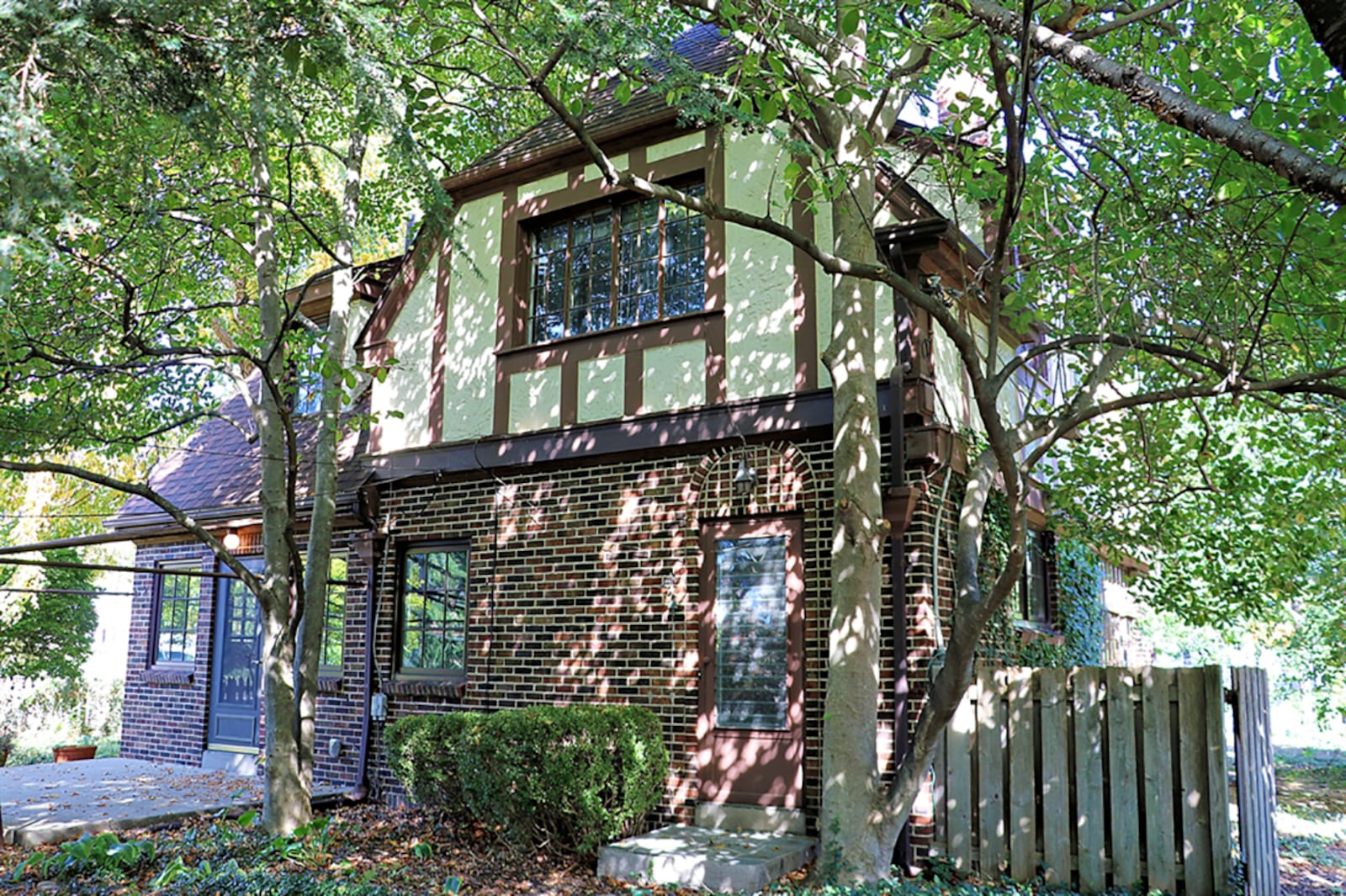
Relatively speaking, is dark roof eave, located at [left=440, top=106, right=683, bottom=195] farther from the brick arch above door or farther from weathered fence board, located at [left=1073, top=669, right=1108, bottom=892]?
weathered fence board, located at [left=1073, top=669, right=1108, bottom=892]

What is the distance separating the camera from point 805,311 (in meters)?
8.41

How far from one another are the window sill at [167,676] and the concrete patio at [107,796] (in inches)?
40.1

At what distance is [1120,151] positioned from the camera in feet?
26.2

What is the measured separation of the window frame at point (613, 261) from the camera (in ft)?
30.1

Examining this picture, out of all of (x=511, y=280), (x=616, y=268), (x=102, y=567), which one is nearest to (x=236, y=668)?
(x=102, y=567)

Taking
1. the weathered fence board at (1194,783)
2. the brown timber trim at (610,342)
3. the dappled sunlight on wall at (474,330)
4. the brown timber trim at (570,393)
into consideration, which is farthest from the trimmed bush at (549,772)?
the weathered fence board at (1194,783)

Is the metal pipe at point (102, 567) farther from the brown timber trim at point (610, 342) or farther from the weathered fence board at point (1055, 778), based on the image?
the weathered fence board at point (1055, 778)

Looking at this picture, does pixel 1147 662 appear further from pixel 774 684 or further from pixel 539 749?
→ pixel 539 749

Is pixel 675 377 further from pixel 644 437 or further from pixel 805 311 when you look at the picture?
pixel 805 311

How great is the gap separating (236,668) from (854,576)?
30.2 ft

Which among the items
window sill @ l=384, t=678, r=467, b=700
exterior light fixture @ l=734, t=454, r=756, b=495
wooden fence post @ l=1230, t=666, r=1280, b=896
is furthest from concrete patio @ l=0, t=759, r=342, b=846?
wooden fence post @ l=1230, t=666, r=1280, b=896

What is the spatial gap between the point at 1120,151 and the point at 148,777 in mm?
11694

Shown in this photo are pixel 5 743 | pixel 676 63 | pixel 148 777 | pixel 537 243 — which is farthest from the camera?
pixel 5 743

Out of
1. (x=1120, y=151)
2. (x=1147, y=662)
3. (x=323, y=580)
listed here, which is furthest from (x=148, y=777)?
(x=1147, y=662)
